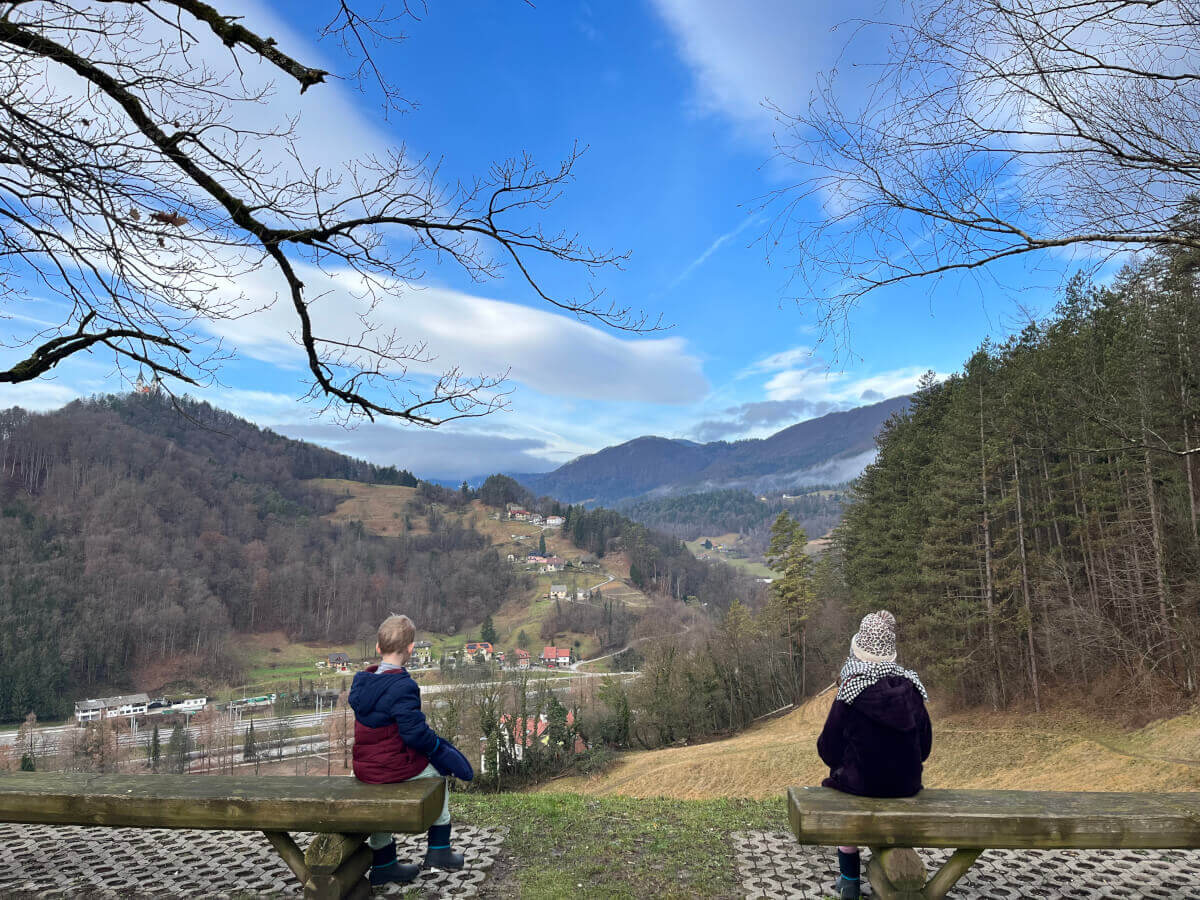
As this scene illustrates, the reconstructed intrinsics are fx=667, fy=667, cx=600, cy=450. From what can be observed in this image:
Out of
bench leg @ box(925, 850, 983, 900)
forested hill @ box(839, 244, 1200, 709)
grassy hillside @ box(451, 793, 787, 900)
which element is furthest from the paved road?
bench leg @ box(925, 850, 983, 900)

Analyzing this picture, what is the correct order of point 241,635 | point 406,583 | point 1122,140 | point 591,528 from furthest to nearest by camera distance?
point 591,528, point 406,583, point 241,635, point 1122,140

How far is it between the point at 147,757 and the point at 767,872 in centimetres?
5828

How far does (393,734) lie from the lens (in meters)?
3.38

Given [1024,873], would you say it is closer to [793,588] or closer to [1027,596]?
[1027,596]

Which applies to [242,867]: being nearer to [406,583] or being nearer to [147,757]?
[147,757]

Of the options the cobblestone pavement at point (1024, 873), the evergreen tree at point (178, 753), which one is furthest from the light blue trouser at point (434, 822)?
the evergreen tree at point (178, 753)

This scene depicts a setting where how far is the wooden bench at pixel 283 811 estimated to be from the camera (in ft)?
10.4

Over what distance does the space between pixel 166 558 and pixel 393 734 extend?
13175cm

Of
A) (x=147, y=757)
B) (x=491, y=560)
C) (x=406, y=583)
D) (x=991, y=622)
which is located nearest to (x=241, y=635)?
(x=406, y=583)

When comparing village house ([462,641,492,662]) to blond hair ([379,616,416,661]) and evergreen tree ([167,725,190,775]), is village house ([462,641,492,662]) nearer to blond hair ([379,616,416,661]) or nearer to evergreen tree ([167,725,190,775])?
evergreen tree ([167,725,190,775])

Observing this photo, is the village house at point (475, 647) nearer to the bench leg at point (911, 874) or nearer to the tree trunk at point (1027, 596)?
the tree trunk at point (1027, 596)

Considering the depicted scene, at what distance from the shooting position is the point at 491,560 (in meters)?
124

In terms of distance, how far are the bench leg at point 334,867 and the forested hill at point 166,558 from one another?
251 ft

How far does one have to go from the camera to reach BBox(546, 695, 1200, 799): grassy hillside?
12.6 meters
